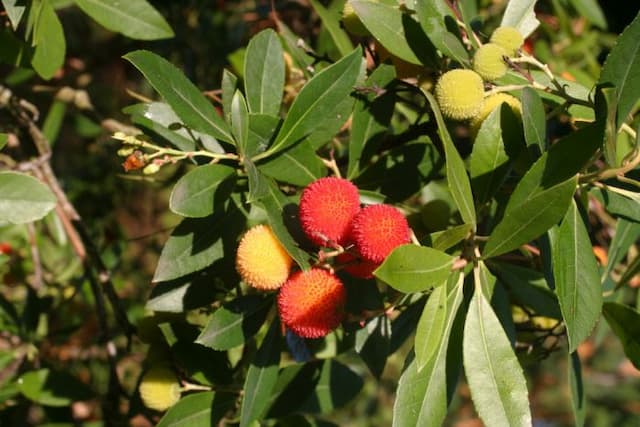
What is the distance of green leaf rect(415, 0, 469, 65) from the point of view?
40.9 inches

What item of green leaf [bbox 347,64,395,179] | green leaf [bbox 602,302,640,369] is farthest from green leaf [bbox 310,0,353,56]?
green leaf [bbox 602,302,640,369]

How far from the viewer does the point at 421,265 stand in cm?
88

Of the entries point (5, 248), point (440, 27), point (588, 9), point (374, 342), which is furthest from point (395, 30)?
point (5, 248)

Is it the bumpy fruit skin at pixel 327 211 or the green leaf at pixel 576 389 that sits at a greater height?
the bumpy fruit skin at pixel 327 211

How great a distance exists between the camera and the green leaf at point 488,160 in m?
1.00

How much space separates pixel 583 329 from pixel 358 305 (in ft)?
1.13

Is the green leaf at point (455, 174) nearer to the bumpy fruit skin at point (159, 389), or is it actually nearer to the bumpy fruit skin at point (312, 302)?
the bumpy fruit skin at point (312, 302)

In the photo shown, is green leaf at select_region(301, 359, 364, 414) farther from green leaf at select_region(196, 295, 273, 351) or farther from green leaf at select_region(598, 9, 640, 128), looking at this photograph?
green leaf at select_region(598, 9, 640, 128)

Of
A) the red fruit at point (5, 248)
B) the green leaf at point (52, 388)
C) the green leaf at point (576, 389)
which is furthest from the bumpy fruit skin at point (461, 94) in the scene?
the red fruit at point (5, 248)

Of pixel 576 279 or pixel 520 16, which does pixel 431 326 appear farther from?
pixel 520 16

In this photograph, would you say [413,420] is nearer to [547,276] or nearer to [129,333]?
[547,276]

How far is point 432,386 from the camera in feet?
3.34

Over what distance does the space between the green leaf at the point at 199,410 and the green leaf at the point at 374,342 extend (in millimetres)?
277

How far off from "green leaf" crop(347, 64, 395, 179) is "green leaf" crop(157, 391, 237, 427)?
46cm
